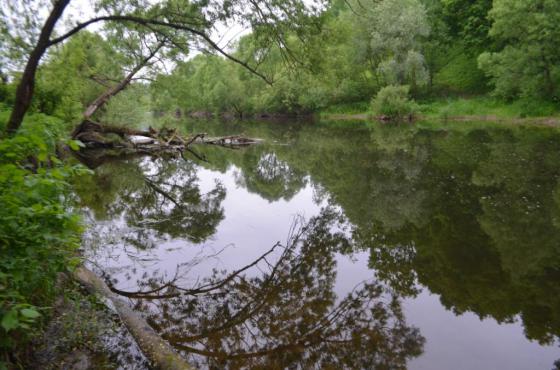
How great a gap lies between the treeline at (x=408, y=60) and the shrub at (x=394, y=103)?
4.30 ft

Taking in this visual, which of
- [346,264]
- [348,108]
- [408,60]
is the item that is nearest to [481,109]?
[408,60]

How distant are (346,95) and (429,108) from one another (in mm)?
13577

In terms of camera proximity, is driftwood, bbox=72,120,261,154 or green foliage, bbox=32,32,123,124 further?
driftwood, bbox=72,120,261,154

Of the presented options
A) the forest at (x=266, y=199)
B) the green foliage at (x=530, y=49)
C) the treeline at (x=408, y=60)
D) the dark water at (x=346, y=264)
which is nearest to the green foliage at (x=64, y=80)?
the forest at (x=266, y=199)

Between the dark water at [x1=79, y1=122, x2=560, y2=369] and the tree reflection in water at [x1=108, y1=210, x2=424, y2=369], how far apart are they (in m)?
0.02

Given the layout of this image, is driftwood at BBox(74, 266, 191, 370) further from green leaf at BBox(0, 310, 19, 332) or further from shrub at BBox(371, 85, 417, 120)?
shrub at BBox(371, 85, 417, 120)

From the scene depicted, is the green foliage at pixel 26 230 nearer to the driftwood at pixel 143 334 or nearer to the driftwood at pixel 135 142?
the driftwood at pixel 143 334

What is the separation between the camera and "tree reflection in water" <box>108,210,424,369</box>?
4.14 meters

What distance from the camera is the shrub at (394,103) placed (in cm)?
3898

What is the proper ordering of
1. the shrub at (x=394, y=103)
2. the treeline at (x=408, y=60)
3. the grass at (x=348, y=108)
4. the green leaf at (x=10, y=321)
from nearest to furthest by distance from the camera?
the green leaf at (x=10, y=321)
the treeline at (x=408, y=60)
the shrub at (x=394, y=103)
the grass at (x=348, y=108)

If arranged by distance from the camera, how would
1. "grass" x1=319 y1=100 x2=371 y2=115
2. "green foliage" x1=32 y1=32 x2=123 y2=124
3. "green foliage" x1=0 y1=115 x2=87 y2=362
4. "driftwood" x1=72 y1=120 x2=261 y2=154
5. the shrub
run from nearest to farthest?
1. "green foliage" x1=0 y1=115 x2=87 y2=362
2. "green foliage" x1=32 y1=32 x2=123 y2=124
3. "driftwood" x1=72 y1=120 x2=261 y2=154
4. the shrub
5. "grass" x1=319 y1=100 x2=371 y2=115

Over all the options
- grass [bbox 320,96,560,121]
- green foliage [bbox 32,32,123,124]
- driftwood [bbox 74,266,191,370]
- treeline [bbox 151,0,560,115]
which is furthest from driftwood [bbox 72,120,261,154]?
grass [bbox 320,96,560,121]

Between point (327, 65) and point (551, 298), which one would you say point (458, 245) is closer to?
point (551, 298)

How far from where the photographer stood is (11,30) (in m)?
9.03
